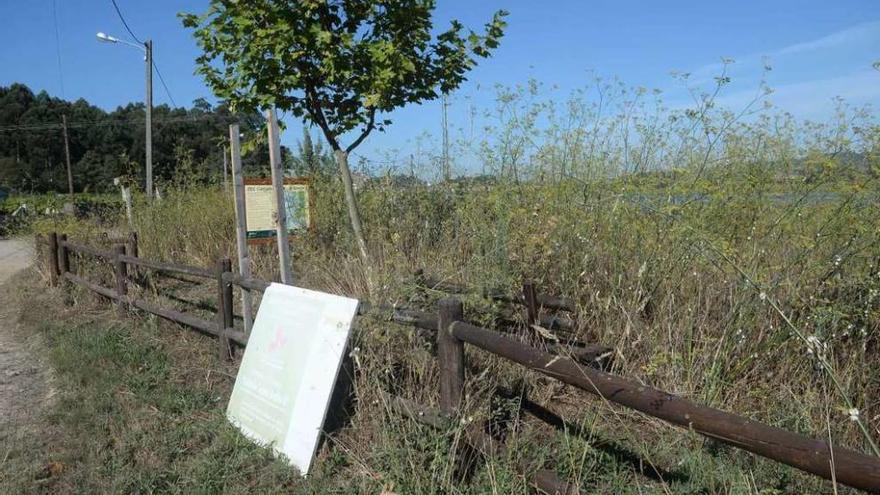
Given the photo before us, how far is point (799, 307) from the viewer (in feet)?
12.3

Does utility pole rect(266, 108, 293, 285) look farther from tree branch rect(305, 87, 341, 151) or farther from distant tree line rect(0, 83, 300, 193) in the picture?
distant tree line rect(0, 83, 300, 193)

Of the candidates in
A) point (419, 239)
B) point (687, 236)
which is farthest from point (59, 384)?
point (687, 236)

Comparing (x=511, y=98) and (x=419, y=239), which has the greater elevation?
(x=511, y=98)

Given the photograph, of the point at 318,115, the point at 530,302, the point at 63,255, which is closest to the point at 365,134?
the point at 318,115

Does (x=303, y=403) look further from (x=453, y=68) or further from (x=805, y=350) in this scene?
(x=453, y=68)

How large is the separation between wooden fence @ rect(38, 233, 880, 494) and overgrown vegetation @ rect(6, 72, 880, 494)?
0.41 ft

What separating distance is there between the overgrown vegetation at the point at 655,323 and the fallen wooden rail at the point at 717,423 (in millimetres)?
583

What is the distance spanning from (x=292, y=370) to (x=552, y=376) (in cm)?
182

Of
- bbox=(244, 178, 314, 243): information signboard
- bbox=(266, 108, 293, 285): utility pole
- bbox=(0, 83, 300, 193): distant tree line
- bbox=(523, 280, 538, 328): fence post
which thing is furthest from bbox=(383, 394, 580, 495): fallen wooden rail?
bbox=(0, 83, 300, 193): distant tree line

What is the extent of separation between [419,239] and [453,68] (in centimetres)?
174

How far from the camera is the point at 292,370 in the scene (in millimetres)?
3943

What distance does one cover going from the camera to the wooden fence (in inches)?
76.3

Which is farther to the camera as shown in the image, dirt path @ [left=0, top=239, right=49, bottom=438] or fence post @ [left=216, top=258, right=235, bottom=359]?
fence post @ [left=216, top=258, right=235, bottom=359]

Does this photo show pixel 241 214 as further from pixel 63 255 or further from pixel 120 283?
pixel 63 255
